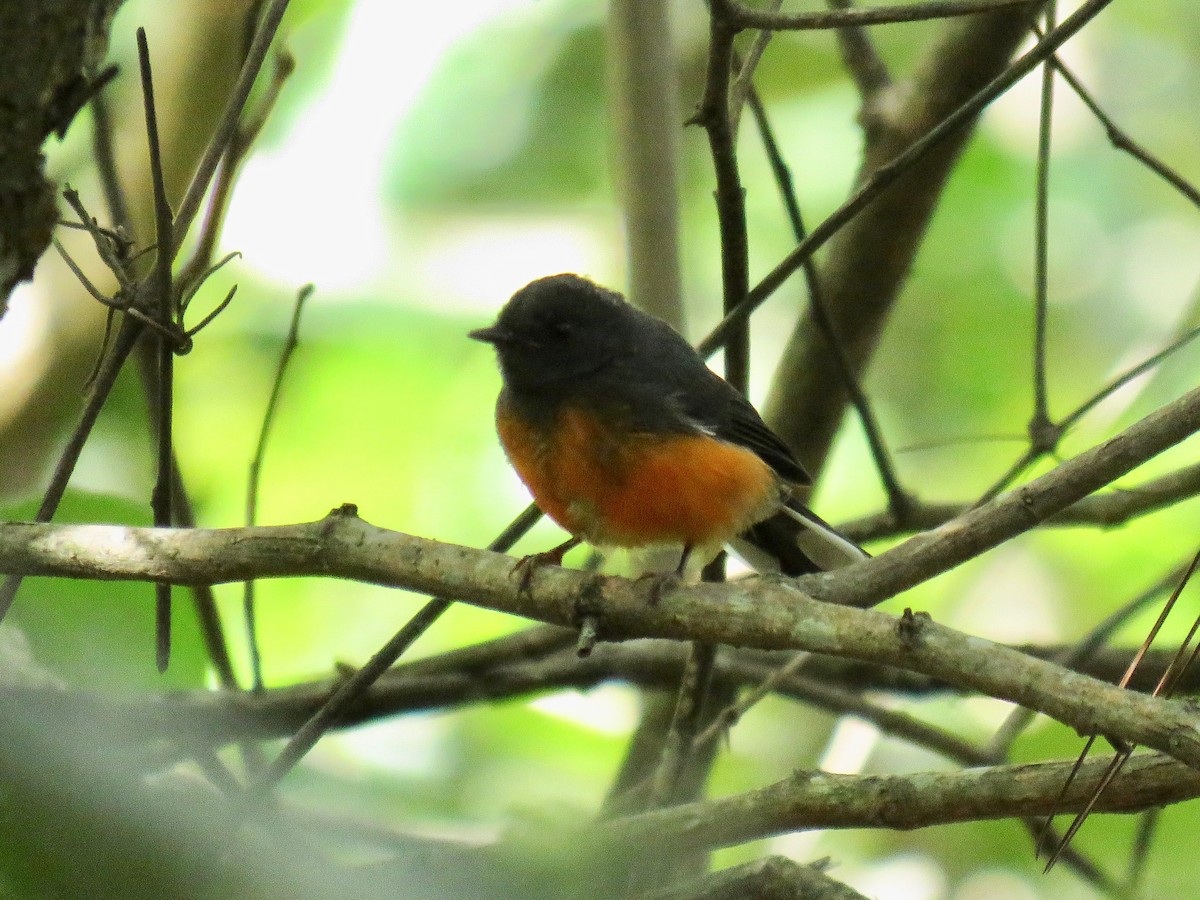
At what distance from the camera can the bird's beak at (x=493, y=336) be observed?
4.67 meters

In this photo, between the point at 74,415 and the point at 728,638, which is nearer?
the point at 728,638

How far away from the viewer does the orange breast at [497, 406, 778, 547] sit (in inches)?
173

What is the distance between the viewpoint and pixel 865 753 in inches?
237

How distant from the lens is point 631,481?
4.39m

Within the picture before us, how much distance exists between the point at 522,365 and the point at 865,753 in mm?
2554

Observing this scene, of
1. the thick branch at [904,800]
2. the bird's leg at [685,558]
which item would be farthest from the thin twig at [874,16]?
the bird's leg at [685,558]

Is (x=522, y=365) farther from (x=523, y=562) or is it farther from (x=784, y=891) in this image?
(x=784, y=891)

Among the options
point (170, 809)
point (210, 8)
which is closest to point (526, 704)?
point (210, 8)

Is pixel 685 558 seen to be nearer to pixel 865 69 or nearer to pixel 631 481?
pixel 631 481

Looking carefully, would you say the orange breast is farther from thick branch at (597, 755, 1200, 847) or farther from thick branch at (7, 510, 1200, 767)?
thick branch at (597, 755, 1200, 847)

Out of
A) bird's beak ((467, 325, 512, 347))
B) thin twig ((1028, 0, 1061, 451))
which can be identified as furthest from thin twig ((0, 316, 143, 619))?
thin twig ((1028, 0, 1061, 451))

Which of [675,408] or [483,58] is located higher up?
[483,58]

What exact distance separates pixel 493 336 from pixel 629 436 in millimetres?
651

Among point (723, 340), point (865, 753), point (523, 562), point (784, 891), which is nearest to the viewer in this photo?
point (784, 891)
